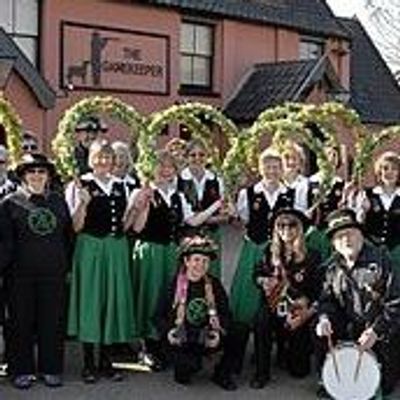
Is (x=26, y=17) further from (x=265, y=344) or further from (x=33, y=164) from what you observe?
(x=265, y=344)

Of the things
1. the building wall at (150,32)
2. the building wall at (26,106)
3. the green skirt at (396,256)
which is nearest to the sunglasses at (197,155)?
the green skirt at (396,256)

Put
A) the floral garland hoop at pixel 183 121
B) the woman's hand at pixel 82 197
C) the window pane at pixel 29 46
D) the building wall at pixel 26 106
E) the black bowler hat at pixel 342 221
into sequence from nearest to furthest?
the black bowler hat at pixel 342 221
the woman's hand at pixel 82 197
the floral garland hoop at pixel 183 121
the building wall at pixel 26 106
the window pane at pixel 29 46

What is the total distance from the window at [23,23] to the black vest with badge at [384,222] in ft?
33.5

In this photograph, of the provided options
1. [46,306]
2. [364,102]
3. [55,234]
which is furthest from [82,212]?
[364,102]

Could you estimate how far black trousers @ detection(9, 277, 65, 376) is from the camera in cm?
730

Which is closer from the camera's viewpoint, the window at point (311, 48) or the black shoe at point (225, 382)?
the black shoe at point (225, 382)

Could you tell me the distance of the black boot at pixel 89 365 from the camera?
744cm

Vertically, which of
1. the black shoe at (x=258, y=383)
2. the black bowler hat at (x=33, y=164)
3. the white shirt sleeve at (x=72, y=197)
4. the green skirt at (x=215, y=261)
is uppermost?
the black bowler hat at (x=33, y=164)

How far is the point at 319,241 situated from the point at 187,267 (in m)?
1.19

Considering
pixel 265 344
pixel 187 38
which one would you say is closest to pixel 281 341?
pixel 265 344

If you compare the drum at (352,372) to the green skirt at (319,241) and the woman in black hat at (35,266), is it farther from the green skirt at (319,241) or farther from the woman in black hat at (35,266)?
the woman in black hat at (35,266)

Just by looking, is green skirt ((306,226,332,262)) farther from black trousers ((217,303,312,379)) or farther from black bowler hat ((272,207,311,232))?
black trousers ((217,303,312,379))

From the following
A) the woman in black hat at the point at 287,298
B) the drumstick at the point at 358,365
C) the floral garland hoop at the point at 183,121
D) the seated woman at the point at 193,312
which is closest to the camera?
the drumstick at the point at 358,365

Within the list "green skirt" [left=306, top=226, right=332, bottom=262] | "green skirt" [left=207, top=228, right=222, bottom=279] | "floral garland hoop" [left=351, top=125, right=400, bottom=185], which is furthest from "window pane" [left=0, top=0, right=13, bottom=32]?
"green skirt" [left=306, top=226, right=332, bottom=262]
